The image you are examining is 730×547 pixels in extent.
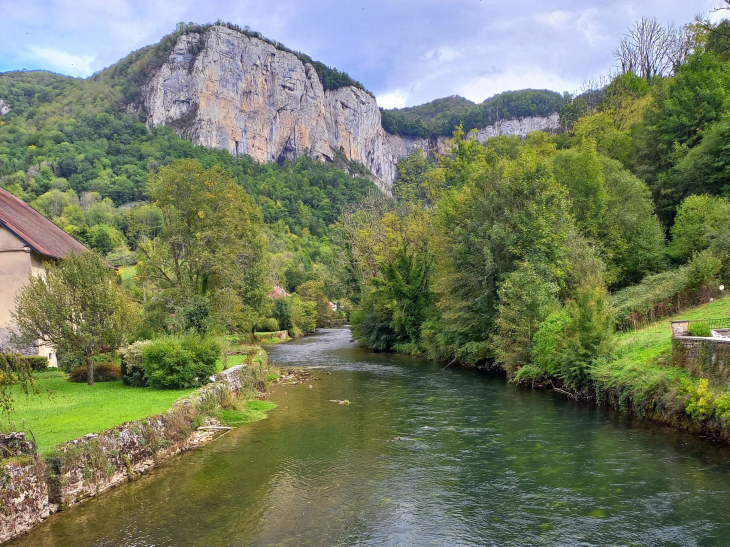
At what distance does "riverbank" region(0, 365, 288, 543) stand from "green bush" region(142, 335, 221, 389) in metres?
0.95

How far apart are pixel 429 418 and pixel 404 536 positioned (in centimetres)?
930

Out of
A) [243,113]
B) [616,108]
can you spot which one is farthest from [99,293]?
[243,113]

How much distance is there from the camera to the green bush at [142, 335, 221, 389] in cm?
1914

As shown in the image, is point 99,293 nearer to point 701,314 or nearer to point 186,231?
point 186,231

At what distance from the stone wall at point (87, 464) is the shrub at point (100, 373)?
7.00 meters

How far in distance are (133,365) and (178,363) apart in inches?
91.6

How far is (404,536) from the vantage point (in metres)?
9.57

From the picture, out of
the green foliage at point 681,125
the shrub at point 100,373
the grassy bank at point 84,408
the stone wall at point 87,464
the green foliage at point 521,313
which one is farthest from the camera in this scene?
the green foliage at point 681,125

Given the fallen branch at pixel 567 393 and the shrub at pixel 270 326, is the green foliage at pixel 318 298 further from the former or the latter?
the fallen branch at pixel 567 393

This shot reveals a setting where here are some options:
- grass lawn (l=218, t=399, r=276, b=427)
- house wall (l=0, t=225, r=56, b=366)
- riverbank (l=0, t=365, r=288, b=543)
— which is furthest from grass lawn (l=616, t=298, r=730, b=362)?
house wall (l=0, t=225, r=56, b=366)

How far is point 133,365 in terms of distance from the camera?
2017 centimetres

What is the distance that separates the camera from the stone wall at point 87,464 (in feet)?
31.2

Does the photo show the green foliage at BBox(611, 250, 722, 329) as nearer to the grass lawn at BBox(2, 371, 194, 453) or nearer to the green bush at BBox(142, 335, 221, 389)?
A: the green bush at BBox(142, 335, 221, 389)

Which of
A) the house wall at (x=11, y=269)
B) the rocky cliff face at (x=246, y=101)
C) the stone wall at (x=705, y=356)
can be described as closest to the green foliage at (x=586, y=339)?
the stone wall at (x=705, y=356)
